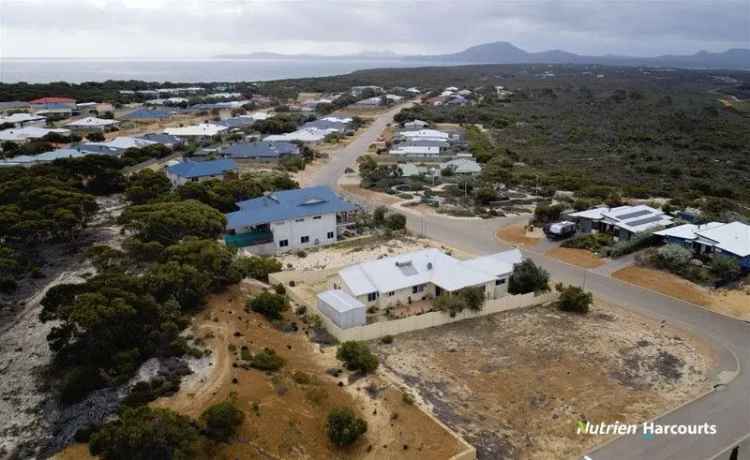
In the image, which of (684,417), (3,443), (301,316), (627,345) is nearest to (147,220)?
(301,316)

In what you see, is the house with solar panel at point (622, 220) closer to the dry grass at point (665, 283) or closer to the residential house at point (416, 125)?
the dry grass at point (665, 283)

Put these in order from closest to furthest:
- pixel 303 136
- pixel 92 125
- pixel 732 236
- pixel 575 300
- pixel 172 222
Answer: pixel 575 300 → pixel 172 222 → pixel 732 236 → pixel 303 136 → pixel 92 125

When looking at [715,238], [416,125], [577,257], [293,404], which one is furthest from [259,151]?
[293,404]

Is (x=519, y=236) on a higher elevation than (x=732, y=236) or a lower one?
lower

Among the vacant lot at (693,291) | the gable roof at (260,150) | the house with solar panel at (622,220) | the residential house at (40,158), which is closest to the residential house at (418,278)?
the vacant lot at (693,291)

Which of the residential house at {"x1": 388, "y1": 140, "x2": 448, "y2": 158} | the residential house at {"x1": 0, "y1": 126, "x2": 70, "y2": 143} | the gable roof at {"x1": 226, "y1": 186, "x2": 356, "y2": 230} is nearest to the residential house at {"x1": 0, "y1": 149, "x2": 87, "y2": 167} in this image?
the residential house at {"x1": 0, "y1": 126, "x2": 70, "y2": 143}

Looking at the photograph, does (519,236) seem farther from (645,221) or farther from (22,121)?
(22,121)
